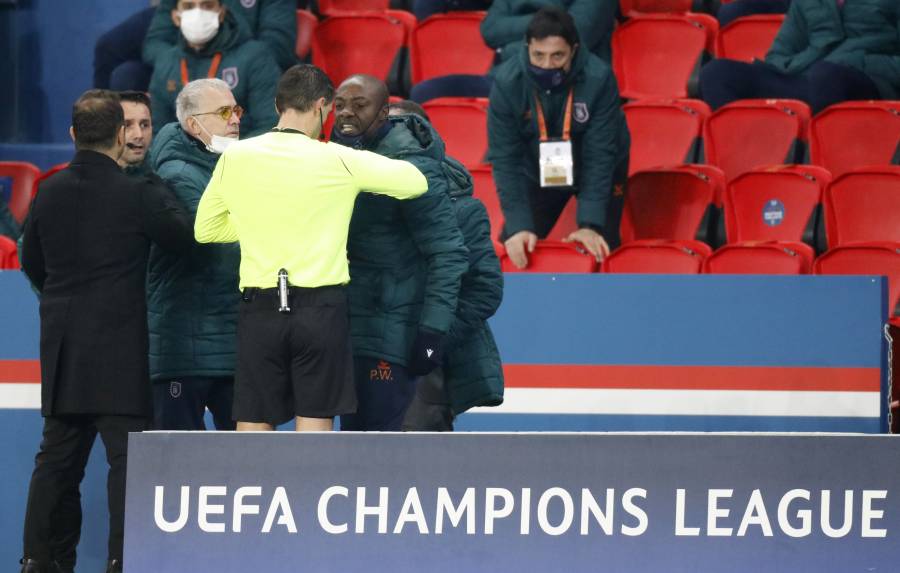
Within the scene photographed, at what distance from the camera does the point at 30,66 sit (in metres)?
9.27

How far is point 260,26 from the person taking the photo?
7.92m

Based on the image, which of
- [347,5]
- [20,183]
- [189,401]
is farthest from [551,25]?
[20,183]

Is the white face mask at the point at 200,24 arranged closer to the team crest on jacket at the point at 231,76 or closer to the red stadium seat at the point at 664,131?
the team crest on jacket at the point at 231,76

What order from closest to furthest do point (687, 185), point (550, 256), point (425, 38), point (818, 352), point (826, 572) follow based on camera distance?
point (826, 572) → point (818, 352) → point (550, 256) → point (687, 185) → point (425, 38)

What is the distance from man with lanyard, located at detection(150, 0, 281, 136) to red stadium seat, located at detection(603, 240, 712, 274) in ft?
6.13

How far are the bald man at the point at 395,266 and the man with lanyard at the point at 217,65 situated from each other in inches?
115

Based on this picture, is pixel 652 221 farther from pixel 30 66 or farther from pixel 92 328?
pixel 30 66

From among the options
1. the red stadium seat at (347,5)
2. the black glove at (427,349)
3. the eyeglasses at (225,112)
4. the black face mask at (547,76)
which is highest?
the red stadium seat at (347,5)

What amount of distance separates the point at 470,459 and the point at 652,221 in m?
3.63

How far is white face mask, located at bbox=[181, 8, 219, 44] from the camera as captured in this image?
23.9 ft

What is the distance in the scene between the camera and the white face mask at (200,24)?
7.29 m

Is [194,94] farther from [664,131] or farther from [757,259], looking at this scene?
[664,131]

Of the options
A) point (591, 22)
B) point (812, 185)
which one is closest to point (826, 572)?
point (812, 185)

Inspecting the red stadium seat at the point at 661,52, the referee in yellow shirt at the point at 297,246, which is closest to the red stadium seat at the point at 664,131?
the red stadium seat at the point at 661,52
